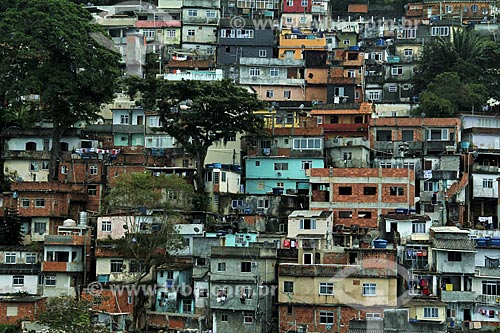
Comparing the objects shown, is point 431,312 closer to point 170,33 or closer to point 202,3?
point 170,33

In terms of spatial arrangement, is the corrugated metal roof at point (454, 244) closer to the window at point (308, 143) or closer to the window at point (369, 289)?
the window at point (369, 289)

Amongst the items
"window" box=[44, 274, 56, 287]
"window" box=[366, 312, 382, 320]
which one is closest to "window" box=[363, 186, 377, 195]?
"window" box=[366, 312, 382, 320]

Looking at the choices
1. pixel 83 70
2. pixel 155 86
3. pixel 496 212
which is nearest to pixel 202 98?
pixel 155 86

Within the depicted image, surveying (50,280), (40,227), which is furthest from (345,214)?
(40,227)

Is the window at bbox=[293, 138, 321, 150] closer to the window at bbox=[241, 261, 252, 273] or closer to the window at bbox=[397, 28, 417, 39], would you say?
the window at bbox=[241, 261, 252, 273]

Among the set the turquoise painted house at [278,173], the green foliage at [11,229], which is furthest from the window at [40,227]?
the turquoise painted house at [278,173]

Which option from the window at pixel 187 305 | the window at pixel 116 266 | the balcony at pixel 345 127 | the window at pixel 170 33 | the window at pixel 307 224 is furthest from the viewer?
the window at pixel 170 33

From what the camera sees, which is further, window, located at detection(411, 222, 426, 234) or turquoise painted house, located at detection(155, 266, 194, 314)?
window, located at detection(411, 222, 426, 234)
